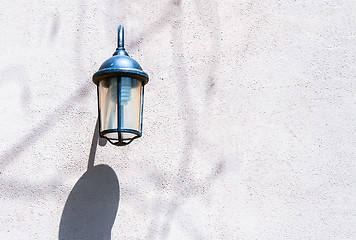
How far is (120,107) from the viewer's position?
2463mm

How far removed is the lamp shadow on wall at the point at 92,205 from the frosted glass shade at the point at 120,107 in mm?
316

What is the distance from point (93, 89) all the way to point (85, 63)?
16 cm

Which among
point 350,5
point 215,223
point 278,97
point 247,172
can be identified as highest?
→ point 350,5

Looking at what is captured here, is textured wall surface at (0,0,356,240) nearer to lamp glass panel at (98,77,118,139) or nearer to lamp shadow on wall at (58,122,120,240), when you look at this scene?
lamp shadow on wall at (58,122,120,240)

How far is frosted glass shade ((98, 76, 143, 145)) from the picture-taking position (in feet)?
8.10

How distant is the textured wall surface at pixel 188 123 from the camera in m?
2.75

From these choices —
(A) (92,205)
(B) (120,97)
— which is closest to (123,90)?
(B) (120,97)

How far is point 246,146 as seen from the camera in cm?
287

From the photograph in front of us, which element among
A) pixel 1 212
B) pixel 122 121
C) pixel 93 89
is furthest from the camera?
pixel 93 89

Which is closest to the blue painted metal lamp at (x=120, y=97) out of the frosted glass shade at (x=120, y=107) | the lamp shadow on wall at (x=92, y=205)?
the frosted glass shade at (x=120, y=107)

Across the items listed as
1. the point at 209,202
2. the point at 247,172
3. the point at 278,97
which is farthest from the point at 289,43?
the point at 209,202

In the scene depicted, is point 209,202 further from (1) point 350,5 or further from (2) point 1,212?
(1) point 350,5

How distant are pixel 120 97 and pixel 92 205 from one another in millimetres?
672

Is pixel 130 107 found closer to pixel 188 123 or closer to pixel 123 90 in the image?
pixel 123 90
